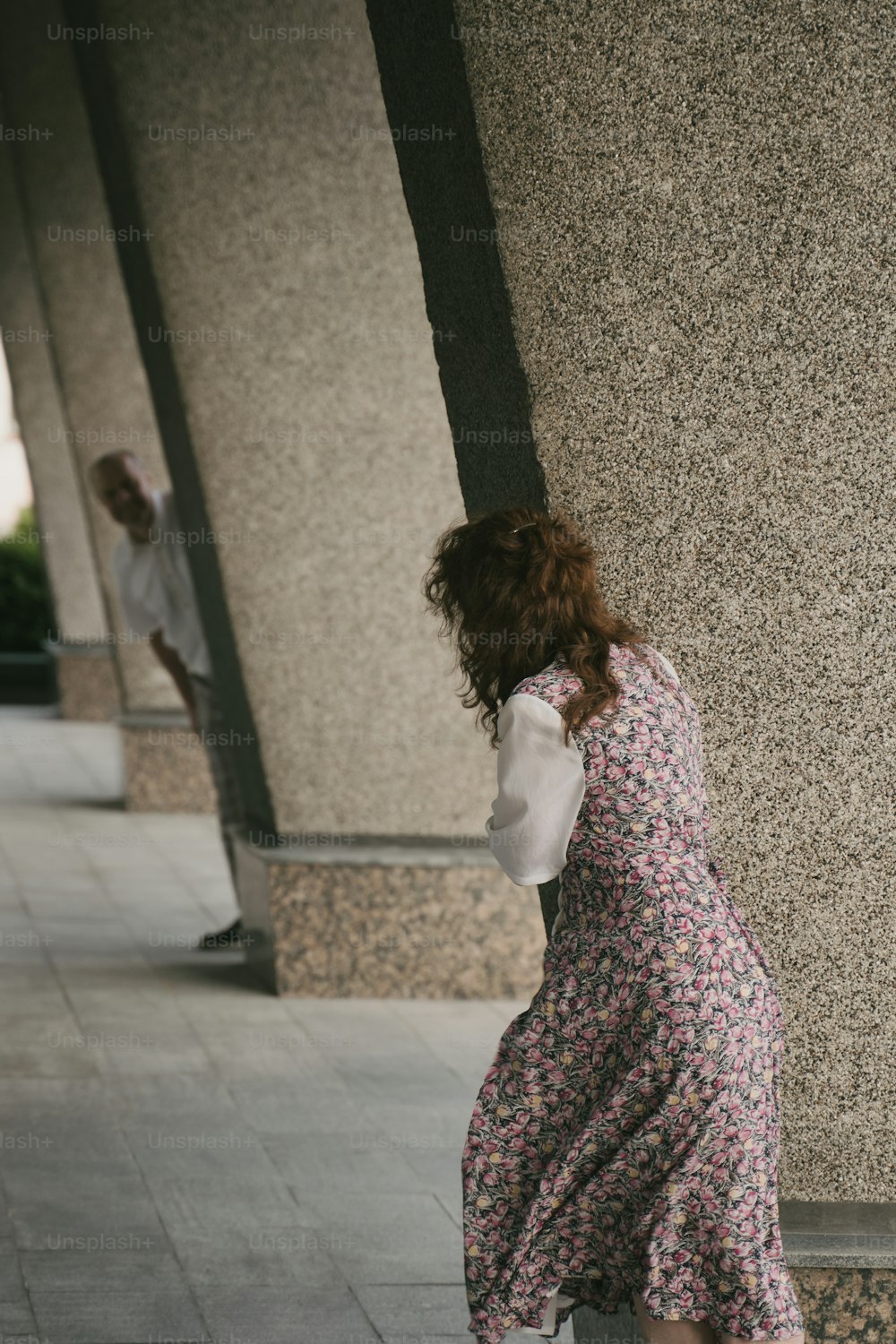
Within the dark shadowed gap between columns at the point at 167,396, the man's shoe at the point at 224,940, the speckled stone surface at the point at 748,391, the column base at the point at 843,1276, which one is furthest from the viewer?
the man's shoe at the point at 224,940

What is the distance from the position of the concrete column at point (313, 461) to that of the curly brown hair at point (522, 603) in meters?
3.96

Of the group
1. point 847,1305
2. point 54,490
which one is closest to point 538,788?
point 847,1305

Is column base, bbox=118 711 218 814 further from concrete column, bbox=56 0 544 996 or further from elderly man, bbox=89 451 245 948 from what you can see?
concrete column, bbox=56 0 544 996

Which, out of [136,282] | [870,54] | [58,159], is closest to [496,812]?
[870,54]

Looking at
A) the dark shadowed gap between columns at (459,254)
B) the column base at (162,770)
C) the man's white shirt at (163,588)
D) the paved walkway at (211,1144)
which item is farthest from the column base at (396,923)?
the column base at (162,770)

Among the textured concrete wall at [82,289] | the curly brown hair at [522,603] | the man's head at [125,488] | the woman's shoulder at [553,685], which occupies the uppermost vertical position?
the textured concrete wall at [82,289]

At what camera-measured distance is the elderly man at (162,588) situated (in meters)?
8.25

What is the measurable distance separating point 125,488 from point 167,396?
3.82 ft

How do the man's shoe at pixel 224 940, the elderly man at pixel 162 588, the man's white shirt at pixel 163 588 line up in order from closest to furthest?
the man's shoe at pixel 224 940 < the elderly man at pixel 162 588 < the man's white shirt at pixel 163 588

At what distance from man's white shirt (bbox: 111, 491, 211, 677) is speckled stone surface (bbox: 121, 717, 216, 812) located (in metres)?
3.93

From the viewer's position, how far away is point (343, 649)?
23.6 ft

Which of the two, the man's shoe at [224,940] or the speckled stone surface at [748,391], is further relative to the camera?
the man's shoe at [224,940]

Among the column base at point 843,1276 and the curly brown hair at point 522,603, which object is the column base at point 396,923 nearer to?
the column base at point 843,1276

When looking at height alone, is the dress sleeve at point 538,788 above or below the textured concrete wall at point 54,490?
below
